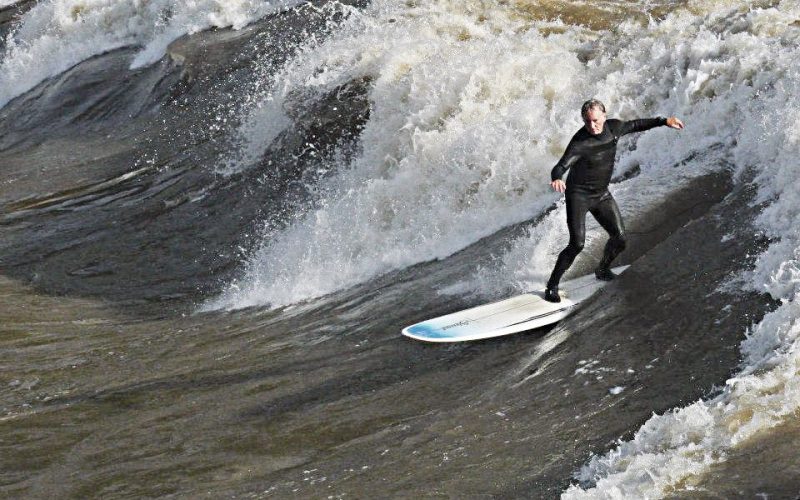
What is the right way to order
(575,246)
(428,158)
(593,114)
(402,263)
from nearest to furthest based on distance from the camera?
(593,114) → (575,246) → (402,263) → (428,158)

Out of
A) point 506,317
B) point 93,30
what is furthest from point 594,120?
point 93,30

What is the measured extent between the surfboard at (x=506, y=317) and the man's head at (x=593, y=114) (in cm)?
113

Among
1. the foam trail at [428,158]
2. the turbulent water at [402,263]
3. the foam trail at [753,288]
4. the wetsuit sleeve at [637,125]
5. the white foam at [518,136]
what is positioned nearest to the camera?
the foam trail at [753,288]

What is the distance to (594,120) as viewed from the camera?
720 cm

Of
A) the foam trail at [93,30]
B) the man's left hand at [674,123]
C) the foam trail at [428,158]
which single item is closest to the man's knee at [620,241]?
the man's left hand at [674,123]

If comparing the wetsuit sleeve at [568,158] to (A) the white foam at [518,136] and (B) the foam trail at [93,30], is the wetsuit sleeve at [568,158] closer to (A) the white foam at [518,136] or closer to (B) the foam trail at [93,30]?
(A) the white foam at [518,136]

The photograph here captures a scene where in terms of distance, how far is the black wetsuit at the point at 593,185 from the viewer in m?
7.36

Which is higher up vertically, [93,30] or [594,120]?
[93,30]

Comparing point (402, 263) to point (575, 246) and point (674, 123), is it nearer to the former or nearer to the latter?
point (575, 246)

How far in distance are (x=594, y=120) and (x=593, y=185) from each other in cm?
52

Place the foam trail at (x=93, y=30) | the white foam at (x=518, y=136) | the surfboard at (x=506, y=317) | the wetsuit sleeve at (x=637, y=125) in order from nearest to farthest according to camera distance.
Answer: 1. the surfboard at (x=506, y=317)
2. the wetsuit sleeve at (x=637, y=125)
3. the white foam at (x=518, y=136)
4. the foam trail at (x=93, y=30)

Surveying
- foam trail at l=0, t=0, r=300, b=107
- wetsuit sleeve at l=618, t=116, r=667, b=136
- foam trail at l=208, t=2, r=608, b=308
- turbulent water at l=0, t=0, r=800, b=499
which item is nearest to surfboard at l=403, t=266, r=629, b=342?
turbulent water at l=0, t=0, r=800, b=499

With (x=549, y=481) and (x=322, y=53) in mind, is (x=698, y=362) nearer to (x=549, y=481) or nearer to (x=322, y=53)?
(x=549, y=481)

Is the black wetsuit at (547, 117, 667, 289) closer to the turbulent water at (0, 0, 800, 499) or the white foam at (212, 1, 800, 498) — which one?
the turbulent water at (0, 0, 800, 499)
